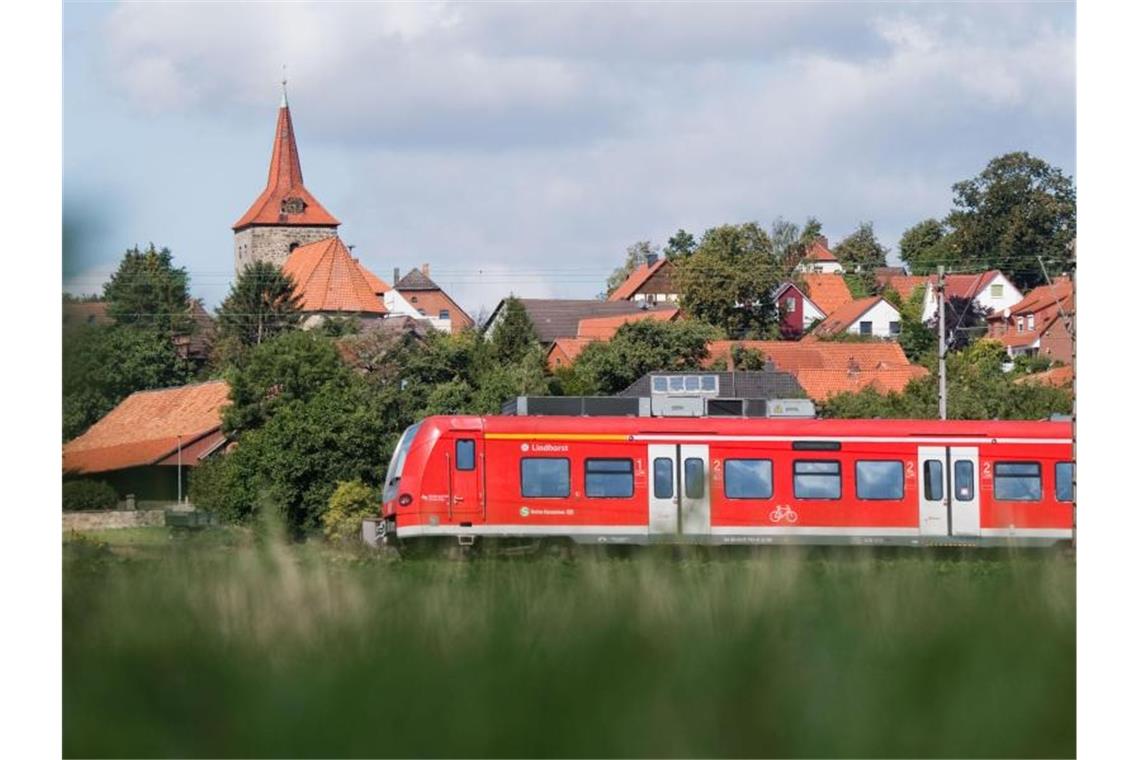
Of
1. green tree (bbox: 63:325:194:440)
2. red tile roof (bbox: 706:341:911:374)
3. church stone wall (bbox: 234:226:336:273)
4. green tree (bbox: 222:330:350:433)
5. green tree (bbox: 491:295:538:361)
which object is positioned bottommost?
green tree (bbox: 63:325:194:440)

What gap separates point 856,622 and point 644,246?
14533 cm

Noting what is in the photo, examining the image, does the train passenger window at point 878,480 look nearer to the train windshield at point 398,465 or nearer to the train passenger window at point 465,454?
the train passenger window at point 465,454

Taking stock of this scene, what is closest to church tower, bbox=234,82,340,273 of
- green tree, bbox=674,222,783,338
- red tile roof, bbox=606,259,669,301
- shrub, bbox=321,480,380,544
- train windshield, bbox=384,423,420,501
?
red tile roof, bbox=606,259,669,301

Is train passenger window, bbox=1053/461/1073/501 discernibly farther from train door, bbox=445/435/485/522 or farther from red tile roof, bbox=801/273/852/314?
red tile roof, bbox=801/273/852/314

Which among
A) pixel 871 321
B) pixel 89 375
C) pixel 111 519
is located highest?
pixel 871 321

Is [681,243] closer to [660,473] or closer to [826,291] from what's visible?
[826,291]

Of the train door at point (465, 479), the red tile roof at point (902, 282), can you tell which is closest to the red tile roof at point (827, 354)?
the red tile roof at point (902, 282)

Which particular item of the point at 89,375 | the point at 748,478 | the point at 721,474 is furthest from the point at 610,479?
the point at 89,375

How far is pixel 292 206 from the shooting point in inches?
6535

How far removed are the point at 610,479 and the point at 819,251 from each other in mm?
112425

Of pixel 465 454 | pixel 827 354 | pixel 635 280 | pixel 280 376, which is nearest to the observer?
pixel 465 454

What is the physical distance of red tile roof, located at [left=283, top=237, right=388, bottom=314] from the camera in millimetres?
142750

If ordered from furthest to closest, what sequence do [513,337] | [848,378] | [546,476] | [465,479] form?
[513,337], [848,378], [546,476], [465,479]

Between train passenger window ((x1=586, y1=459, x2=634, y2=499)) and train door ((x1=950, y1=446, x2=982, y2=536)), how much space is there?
4419 mm
